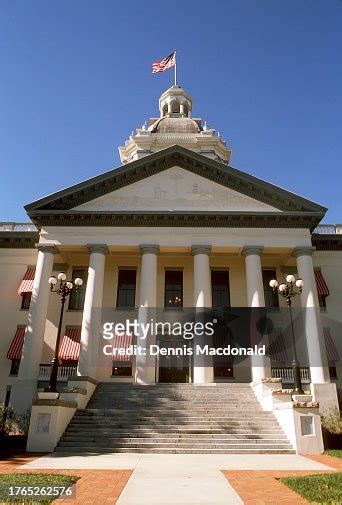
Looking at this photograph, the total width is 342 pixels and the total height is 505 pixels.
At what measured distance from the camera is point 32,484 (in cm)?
766

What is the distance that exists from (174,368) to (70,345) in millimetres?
6811

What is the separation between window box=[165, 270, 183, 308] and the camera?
2616cm

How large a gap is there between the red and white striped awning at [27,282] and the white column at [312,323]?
17516 mm

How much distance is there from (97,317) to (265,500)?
16.5 meters

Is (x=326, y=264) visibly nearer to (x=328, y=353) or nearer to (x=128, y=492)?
(x=328, y=353)

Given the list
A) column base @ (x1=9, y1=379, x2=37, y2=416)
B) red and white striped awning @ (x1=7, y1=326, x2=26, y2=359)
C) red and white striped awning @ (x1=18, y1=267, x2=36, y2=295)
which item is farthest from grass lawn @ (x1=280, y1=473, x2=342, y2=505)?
red and white striped awning @ (x1=18, y1=267, x2=36, y2=295)

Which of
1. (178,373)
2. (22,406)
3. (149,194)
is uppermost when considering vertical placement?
(149,194)

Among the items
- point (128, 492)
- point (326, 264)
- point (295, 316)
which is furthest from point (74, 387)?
point (326, 264)

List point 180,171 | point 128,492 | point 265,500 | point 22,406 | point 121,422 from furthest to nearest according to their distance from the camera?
point 180,171 < point 22,406 < point 121,422 < point 128,492 < point 265,500

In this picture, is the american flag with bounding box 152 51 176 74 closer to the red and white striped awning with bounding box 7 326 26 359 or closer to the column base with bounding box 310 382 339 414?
the red and white striped awning with bounding box 7 326 26 359

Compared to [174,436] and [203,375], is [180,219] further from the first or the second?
[174,436]

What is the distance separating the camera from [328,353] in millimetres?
24188

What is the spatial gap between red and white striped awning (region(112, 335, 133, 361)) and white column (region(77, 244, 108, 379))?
75.3 inches

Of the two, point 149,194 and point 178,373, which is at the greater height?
point 149,194
